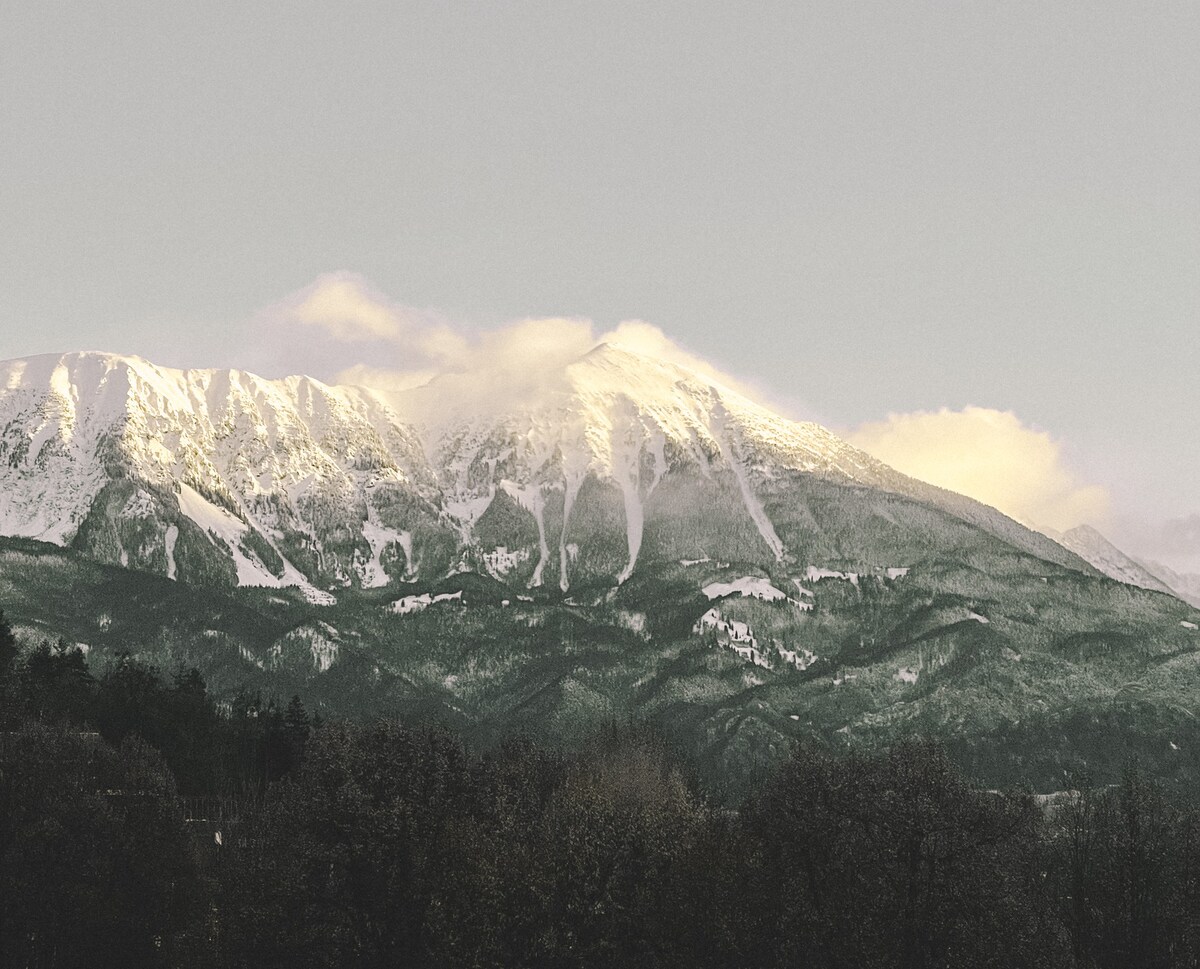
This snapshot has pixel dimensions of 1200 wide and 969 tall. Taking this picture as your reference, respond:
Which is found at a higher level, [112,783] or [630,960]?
[112,783]

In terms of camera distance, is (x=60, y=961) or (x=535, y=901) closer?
(x=535, y=901)

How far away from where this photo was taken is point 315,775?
4466 inches

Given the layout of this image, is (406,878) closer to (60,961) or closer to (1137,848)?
(60,961)

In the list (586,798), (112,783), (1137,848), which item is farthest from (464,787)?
(1137,848)

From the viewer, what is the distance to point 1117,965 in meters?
123

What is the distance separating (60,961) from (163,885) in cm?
1284

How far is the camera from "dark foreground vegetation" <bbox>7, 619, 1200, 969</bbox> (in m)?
102

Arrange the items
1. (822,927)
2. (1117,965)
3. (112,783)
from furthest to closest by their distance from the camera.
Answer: (112,783) < (1117,965) < (822,927)

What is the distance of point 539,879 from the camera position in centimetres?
10706

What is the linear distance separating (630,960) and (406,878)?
17.1m

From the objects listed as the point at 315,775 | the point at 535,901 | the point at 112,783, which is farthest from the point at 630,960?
the point at 112,783

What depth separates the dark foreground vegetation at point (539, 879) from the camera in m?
102

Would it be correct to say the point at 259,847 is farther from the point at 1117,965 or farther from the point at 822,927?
the point at 1117,965

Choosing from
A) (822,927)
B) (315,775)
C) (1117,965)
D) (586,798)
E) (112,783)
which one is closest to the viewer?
(822,927)
